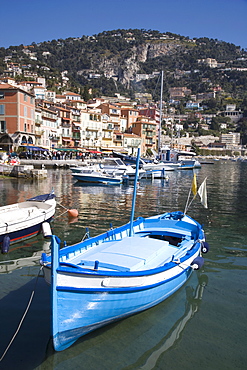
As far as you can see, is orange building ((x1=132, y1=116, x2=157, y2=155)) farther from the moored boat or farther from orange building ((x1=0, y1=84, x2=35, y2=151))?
the moored boat

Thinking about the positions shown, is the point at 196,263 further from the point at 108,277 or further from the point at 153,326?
the point at 108,277

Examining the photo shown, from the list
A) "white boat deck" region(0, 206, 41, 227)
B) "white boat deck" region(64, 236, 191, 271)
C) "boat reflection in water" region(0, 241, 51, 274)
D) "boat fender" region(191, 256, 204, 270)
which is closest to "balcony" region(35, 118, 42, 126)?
"white boat deck" region(0, 206, 41, 227)

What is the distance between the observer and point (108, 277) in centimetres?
711

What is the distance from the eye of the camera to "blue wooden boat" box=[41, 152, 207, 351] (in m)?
6.69

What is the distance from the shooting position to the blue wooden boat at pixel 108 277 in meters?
6.69

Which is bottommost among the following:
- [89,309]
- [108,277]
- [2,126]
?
[89,309]

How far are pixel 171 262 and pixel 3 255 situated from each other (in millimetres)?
6268

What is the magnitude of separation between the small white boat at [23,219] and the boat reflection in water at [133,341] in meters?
5.94

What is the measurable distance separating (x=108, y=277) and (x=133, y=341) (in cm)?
156

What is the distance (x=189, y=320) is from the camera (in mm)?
8461

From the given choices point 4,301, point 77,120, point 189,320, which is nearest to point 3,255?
point 4,301

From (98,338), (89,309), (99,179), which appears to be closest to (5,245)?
(98,338)

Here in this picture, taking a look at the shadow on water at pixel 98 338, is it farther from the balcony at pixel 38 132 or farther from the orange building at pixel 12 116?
the balcony at pixel 38 132

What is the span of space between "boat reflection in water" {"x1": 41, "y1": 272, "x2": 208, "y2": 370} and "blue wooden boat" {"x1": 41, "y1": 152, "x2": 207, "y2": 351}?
275 mm
